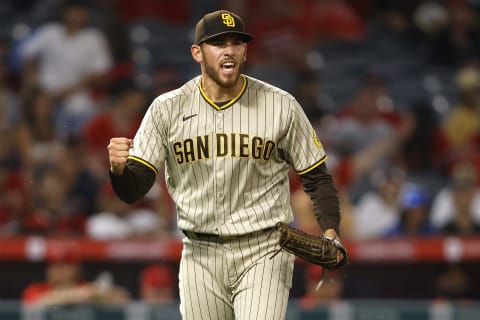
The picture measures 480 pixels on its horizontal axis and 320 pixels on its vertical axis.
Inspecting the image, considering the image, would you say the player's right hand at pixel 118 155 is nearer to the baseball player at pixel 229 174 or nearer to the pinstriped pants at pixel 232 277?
the baseball player at pixel 229 174

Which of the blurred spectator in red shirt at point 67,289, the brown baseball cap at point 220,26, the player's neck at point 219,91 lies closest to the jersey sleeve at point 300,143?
the player's neck at point 219,91

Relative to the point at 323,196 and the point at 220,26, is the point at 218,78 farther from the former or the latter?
the point at 323,196

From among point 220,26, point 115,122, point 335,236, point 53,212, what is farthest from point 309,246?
point 115,122

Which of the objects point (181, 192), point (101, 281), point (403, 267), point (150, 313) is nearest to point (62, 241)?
point (101, 281)

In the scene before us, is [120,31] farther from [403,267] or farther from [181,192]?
[181,192]

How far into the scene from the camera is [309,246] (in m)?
4.87

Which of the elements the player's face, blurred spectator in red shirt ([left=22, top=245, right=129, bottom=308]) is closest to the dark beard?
the player's face

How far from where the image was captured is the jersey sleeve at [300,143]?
5.11 meters

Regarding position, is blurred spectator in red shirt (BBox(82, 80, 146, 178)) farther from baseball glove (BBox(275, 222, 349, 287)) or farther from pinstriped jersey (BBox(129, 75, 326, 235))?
baseball glove (BBox(275, 222, 349, 287))

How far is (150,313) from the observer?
26.5ft

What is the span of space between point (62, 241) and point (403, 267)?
8.48 ft

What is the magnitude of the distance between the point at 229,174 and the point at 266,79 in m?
6.39

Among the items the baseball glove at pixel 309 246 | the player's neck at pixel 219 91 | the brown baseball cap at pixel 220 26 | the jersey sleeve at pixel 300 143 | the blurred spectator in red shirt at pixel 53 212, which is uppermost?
the brown baseball cap at pixel 220 26

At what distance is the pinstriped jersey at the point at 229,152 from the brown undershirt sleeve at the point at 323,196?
0.05 m
